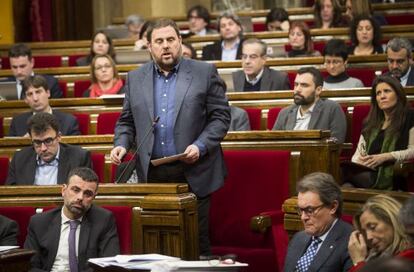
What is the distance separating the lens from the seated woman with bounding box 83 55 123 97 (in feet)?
23.3

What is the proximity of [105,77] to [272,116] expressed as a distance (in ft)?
4.95

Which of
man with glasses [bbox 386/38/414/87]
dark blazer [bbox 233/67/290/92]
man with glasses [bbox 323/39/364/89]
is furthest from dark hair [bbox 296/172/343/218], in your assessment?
dark blazer [bbox 233/67/290/92]

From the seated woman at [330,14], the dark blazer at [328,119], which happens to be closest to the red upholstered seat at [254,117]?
the dark blazer at [328,119]

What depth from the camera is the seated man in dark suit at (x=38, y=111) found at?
614 cm

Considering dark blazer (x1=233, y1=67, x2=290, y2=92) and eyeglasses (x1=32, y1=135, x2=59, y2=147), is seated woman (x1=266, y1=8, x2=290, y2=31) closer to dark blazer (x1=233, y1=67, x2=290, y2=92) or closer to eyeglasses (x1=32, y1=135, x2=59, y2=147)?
dark blazer (x1=233, y1=67, x2=290, y2=92)

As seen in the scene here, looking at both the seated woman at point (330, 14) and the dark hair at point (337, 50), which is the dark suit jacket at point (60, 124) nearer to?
the dark hair at point (337, 50)

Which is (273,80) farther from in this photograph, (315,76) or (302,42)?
(302,42)

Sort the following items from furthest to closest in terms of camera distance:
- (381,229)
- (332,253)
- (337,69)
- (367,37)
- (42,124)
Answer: (367,37)
(337,69)
(42,124)
(332,253)
(381,229)

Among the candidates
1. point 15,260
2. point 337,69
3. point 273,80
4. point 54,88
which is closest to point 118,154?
point 15,260

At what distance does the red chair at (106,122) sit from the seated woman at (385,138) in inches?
61.1

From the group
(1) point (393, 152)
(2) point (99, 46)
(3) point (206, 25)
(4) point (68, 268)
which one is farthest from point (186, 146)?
(3) point (206, 25)

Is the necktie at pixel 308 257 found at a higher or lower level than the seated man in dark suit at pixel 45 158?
lower

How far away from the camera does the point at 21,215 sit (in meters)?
4.61

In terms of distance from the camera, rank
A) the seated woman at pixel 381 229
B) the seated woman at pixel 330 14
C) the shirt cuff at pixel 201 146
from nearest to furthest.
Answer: the seated woman at pixel 381 229 → the shirt cuff at pixel 201 146 → the seated woman at pixel 330 14
